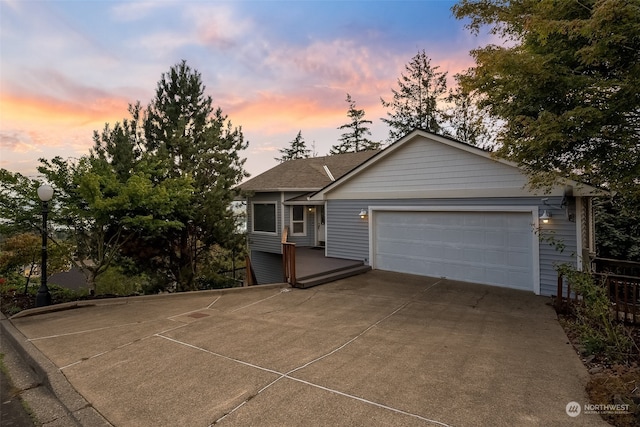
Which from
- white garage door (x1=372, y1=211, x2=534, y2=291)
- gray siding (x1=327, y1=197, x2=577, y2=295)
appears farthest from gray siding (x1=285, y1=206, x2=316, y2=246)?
white garage door (x1=372, y1=211, x2=534, y2=291)

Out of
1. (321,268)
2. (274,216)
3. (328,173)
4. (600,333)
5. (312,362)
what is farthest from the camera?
(328,173)

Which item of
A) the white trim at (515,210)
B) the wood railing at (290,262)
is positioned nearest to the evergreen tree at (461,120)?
the white trim at (515,210)

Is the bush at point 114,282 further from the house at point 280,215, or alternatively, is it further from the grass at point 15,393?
the grass at point 15,393

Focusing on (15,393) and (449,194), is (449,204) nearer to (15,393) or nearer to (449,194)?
(449,194)

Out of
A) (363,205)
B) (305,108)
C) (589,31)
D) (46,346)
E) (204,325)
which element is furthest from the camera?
(305,108)

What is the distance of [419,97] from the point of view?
26.3 meters

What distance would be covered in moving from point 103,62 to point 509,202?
12.7 metres

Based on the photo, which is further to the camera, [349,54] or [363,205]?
[349,54]

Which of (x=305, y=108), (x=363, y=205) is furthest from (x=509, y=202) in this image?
(x=305, y=108)

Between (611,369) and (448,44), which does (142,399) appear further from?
(448,44)

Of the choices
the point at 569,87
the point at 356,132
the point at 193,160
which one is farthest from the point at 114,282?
the point at 356,132

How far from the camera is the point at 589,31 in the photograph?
4020 mm

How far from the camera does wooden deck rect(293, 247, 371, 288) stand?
8.81 meters

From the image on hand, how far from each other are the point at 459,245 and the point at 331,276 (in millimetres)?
3977
